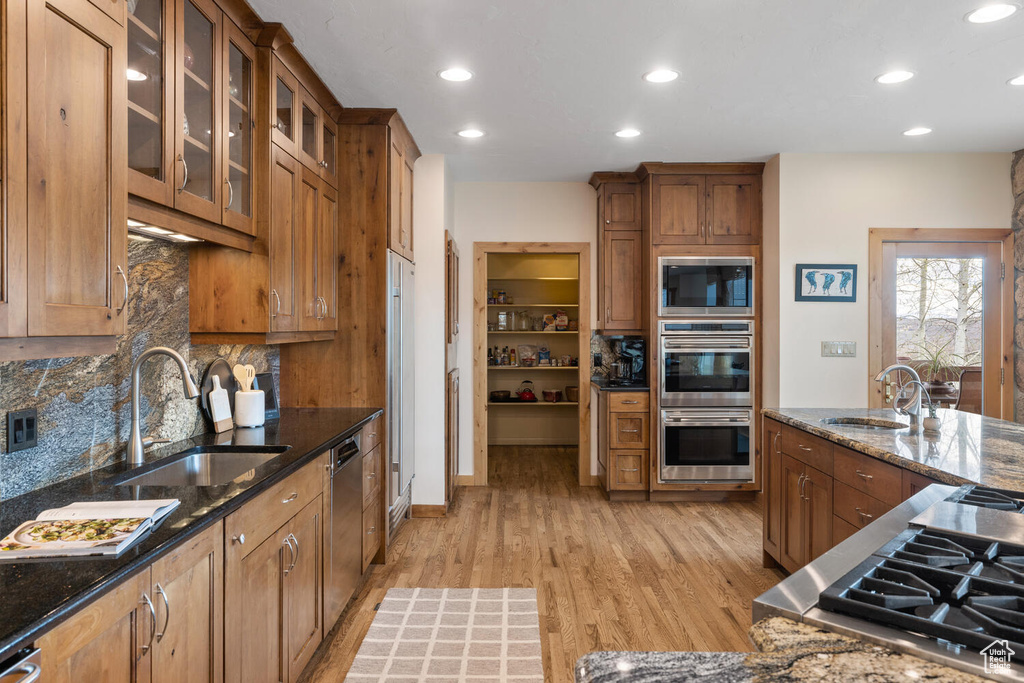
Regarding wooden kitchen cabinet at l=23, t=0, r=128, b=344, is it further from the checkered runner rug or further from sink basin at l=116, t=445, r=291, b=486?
the checkered runner rug

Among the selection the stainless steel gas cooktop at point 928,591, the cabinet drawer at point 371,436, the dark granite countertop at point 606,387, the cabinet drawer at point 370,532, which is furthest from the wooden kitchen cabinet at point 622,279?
the stainless steel gas cooktop at point 928,591

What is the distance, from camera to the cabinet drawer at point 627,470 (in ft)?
15.8

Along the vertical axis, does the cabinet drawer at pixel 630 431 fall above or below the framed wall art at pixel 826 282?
below

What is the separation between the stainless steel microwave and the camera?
4812 millimetres

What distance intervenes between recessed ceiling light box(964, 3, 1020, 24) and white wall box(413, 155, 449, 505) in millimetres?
3086

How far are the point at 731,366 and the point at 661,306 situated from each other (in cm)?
71

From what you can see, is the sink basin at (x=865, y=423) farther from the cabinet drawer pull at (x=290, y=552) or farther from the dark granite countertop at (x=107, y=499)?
the cabinet drawer pull at (x=290, y=552)

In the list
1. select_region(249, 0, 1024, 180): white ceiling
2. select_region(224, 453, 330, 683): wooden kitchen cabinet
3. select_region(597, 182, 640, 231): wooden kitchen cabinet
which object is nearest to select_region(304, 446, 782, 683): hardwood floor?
select_region(224, 453, 330, 683): wooden kitchen cabinet

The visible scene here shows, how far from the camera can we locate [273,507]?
75.9 inches

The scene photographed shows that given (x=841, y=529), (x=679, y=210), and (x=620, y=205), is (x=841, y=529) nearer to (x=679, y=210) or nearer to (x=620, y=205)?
(x=679, y=210)

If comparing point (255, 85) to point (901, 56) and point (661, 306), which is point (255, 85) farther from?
point (661, 306)

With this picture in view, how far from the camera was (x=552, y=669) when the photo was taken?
7.80 ft

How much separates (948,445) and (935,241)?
9.07ft

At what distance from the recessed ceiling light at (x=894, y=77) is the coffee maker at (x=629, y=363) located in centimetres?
253
